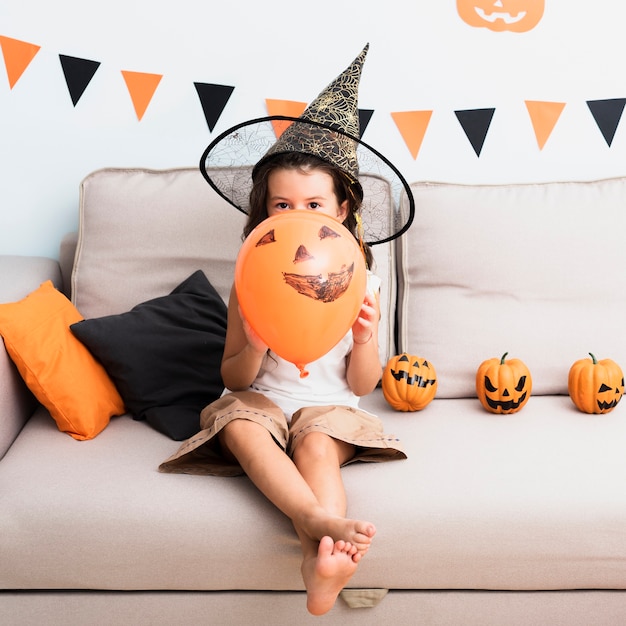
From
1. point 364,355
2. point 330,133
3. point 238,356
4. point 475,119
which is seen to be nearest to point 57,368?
point 238,356

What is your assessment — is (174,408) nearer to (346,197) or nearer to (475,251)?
(346,197)

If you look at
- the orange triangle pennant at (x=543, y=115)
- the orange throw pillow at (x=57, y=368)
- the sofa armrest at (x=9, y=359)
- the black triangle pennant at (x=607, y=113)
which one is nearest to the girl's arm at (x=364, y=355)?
the orange throw pillow at (x=57, y=368)

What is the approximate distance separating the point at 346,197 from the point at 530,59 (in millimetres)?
1031

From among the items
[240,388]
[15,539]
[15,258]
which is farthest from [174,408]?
[15,258]

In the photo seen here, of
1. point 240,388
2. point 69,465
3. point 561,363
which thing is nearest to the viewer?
point 69,465

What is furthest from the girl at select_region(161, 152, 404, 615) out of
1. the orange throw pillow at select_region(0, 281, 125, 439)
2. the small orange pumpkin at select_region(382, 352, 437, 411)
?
the orange throw pillow at select_region(0, 281, 125, 439)

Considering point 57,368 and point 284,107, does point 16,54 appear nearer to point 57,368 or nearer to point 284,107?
point 284,107

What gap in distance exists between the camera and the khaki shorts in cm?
153

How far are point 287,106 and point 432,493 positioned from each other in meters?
1.31

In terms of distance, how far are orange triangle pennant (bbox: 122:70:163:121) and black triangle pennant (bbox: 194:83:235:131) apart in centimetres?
12

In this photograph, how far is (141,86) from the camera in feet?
7.44

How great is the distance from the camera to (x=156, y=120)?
2.29m

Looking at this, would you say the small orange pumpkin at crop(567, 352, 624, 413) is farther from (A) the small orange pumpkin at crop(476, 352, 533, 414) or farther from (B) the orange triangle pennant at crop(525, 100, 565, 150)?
(B) the orange triangle pennant at crop(525, 100, 565, 150)

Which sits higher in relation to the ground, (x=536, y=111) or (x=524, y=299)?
(x=536, y=111)
